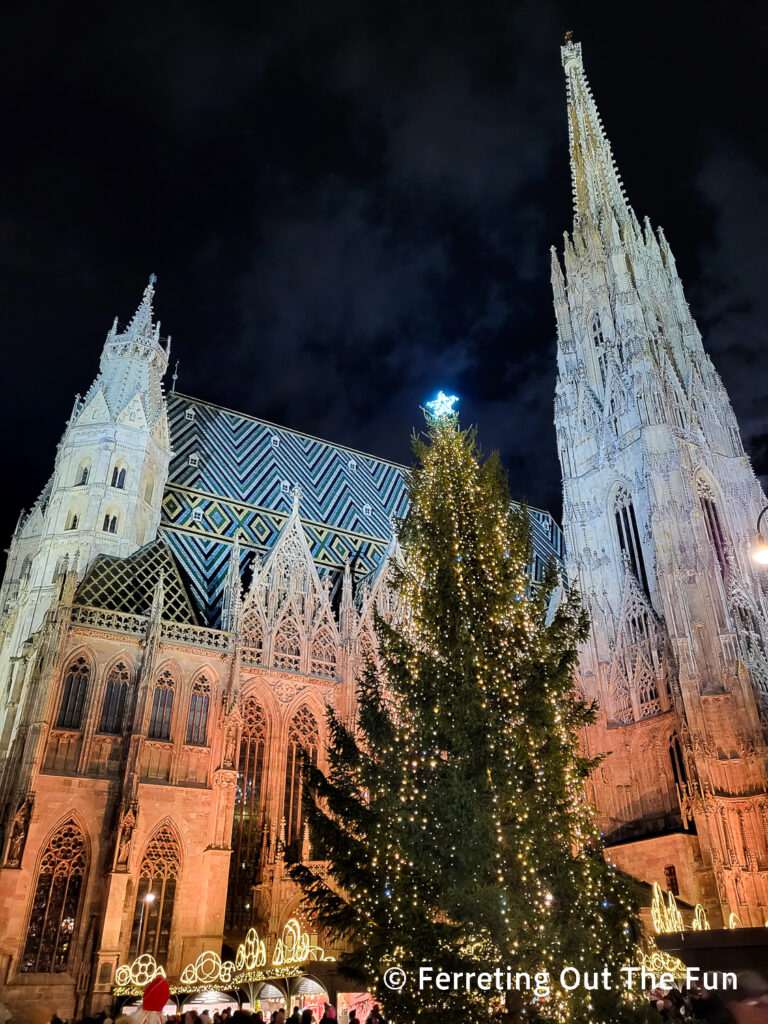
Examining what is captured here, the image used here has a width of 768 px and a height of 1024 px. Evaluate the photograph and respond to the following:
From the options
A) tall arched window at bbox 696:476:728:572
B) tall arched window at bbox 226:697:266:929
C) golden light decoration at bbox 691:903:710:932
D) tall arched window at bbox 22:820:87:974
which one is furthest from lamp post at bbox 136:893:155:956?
tall arched window at bbox 696:476:728:572

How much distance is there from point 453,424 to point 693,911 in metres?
18.0

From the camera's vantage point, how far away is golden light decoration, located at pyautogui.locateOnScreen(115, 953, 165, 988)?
17625mm

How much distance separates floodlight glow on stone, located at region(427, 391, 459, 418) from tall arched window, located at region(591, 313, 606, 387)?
24.0m

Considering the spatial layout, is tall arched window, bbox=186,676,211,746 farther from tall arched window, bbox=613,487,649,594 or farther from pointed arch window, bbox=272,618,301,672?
tall arched window, bbox=613,487,649,594

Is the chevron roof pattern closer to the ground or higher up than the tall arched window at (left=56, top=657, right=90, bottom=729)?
higher up

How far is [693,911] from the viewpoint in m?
22.4

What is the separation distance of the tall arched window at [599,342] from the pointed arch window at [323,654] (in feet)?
65.4

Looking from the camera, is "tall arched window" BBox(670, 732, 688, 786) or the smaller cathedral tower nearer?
the smaller cathedral tower

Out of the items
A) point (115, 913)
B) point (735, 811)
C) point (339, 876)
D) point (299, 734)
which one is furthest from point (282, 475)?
point (339, 876)

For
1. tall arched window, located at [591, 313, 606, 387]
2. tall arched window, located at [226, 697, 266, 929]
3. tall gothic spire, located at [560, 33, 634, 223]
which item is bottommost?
tall arched window, located at [226, 697, 266, 929]

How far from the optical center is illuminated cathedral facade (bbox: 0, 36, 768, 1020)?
63.5ft

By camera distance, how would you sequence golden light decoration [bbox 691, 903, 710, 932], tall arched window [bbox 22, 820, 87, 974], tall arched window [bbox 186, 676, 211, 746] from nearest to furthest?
tall arched window [bbox 22, 820, 87, 974] → golden light decoration [bbox 691, 903, 710, 932] → tall arched window [bbox 186, 676, 211, 746]

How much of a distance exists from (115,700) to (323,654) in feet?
23.8

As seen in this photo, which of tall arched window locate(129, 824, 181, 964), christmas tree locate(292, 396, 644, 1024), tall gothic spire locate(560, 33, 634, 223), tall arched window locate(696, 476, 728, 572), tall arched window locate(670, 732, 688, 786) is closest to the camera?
christmas tree locate(292, 396, 644, 1024)
